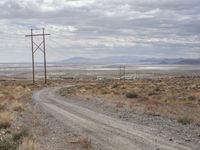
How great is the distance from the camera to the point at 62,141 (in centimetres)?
1530

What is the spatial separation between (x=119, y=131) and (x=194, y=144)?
151 inches

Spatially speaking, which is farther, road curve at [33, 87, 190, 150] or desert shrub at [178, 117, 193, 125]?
desert shrub at [178, 117, 193, 125]

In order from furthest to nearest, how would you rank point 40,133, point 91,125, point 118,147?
1. point 91,125
2. point 40,133
3. point 118,147

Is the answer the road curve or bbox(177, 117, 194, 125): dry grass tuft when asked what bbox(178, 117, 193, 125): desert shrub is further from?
the road curve

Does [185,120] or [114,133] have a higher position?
[114,133]

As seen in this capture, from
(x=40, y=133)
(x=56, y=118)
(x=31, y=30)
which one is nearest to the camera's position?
(x=40, y=133)

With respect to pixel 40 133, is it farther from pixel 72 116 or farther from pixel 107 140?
pixel 72 116

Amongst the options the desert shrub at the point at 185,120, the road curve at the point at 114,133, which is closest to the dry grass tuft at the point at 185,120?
the desert shrub at the point at 185,120

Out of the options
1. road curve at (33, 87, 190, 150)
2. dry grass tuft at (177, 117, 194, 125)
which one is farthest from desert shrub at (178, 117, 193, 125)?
road curve at (33, 87, 190, 150)

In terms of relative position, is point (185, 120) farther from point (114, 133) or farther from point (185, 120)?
point (114, 133)

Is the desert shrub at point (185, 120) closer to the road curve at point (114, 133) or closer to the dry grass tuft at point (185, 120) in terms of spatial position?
the dry grass tuft at point (185, 120)

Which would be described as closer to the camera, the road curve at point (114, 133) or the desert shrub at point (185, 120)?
the road curve at point (114, 133)

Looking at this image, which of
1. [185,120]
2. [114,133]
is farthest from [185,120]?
[114,133]

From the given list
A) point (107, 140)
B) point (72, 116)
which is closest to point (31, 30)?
point (72, 116)
